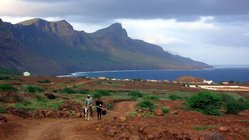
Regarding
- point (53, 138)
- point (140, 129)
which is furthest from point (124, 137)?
point (53, 138)

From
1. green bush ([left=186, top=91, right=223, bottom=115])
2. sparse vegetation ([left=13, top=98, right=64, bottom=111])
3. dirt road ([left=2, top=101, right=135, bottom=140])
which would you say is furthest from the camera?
green bush ([left=186, top=91, right=223, bottom=115])

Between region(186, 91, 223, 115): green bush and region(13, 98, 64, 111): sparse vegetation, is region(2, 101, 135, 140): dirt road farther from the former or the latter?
region(186, 91, 223, 115): green bush

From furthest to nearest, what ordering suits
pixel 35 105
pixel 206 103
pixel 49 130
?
pixel 206 103
pixel 35 105
pixel 49 130

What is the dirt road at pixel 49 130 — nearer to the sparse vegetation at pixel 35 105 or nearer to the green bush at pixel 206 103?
the sparse vegetation at pixel 35 105

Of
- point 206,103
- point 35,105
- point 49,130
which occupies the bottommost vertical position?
point 49,130

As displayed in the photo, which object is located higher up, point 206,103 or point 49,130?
point 206,103

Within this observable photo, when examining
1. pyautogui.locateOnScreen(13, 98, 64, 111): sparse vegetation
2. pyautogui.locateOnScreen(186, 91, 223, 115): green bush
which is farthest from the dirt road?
pyautogui.locateOnScreen(186, 91, 223, 115): green bush

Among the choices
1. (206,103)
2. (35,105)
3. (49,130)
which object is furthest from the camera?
(206,103)

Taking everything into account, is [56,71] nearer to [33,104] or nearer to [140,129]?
[33,104]

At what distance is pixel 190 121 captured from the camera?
2083 centimetres

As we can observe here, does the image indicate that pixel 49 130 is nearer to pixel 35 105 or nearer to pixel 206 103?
pixel 35 105

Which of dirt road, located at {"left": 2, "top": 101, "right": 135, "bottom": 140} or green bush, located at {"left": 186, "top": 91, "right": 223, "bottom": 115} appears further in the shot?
green bush, located at {"left": 186, "top": 91, "right": 223, "bottom": 115}

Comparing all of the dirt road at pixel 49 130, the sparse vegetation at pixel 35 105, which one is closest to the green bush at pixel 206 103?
the sparse vegetation at pixel 35 105

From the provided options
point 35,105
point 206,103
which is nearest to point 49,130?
point 35,105
